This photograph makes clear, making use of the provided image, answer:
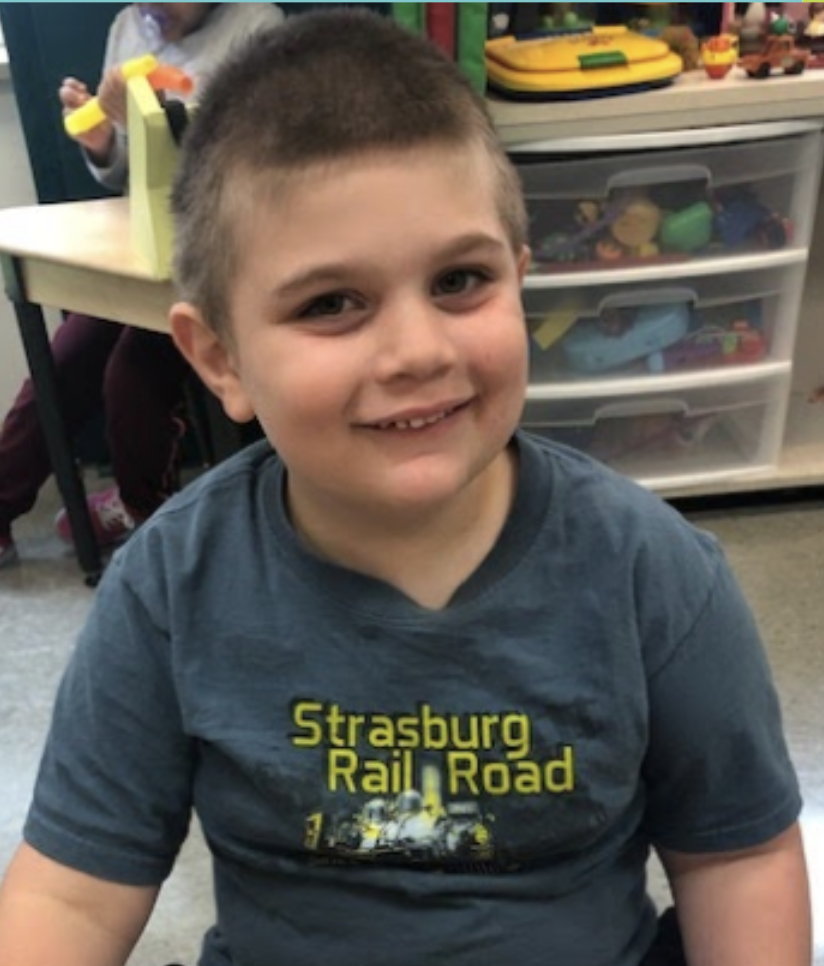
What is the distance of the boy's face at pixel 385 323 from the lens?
0.59 metres

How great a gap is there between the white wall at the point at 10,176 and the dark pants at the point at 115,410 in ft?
0.94

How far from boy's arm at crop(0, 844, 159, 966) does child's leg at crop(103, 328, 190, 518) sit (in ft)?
4.05

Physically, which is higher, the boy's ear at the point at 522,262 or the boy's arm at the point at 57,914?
the boy's ear at the point at 522,262

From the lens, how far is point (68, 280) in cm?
165

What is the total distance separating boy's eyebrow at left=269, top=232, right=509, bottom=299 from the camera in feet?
1.93

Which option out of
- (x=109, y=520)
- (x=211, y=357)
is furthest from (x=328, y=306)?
(x=109, y=520)

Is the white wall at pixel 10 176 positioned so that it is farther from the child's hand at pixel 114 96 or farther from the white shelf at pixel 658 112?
the white shelf at pixel 658 112

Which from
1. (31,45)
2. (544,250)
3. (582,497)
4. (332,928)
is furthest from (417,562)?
(31,45)

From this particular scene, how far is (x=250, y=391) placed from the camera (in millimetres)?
661

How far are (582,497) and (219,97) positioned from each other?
30 centimetres

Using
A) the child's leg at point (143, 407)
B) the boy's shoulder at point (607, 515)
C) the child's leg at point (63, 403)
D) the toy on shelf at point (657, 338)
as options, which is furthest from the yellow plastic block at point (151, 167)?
the boy's shoulder at point (607, 515)

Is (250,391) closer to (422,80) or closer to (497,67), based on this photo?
(422,80)

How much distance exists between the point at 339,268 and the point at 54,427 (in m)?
1.34

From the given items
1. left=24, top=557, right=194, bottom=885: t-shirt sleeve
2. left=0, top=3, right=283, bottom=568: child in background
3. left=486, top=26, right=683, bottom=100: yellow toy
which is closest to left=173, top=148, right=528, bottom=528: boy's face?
left=24, top=557, right=194, bottom=885: t-shirt sleeve
